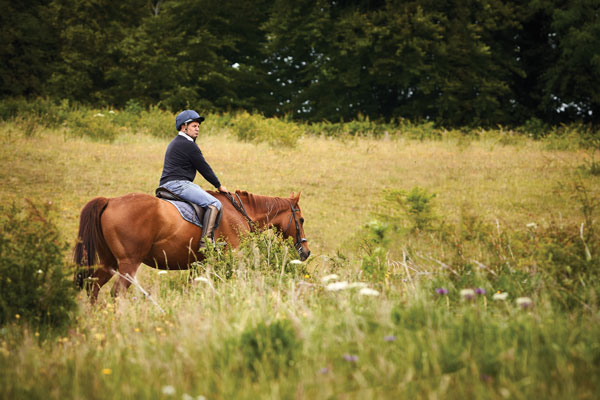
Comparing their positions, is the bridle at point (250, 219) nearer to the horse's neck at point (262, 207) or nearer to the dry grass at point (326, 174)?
the horse's neck at point (262, 207)

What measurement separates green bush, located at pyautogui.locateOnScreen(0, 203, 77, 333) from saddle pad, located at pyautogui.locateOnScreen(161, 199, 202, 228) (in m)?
2.47

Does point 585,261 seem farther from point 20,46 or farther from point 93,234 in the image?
point 20,46

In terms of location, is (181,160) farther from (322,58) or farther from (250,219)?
(322,58)

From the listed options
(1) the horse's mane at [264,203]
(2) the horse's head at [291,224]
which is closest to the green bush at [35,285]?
(1) the horse's mane at [264,203]

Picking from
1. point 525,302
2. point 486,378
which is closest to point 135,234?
point 525,302

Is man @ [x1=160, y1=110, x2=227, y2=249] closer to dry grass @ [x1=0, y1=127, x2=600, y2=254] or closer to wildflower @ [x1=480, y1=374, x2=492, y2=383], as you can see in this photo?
dry grass @ [x1=0, y1=127, x2=600, y2=254]

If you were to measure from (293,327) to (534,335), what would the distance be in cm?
153

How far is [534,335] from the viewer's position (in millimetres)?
3068

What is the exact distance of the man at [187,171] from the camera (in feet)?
22.5

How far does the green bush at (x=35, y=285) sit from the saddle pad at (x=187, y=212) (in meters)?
2.47

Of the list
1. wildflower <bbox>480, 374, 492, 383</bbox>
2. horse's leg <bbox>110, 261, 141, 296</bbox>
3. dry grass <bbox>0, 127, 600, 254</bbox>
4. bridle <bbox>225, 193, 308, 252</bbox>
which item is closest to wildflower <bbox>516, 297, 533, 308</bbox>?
wildflower <bbox>480, 374, 492, 383</bbox>

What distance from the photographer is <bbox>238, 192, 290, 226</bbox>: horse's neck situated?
769 cm

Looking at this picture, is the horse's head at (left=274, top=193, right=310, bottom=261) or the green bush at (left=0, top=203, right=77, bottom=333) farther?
the horse's head at (left=274, top=193, right=310, bottom=261)

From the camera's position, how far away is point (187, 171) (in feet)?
23.2
